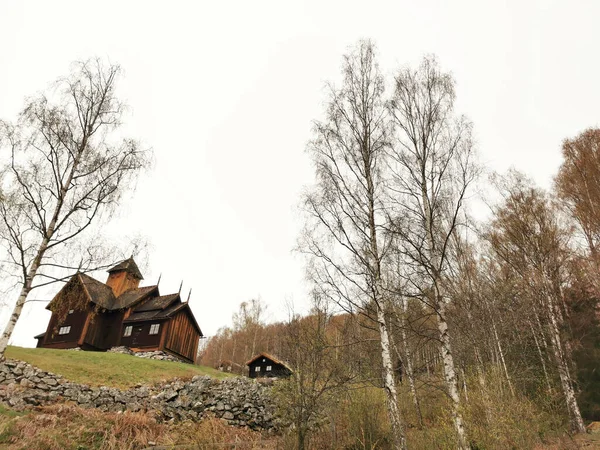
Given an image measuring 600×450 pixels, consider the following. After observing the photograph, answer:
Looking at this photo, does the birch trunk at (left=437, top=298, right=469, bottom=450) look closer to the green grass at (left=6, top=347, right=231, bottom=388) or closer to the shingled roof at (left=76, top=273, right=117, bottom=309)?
the green grass at (left=6, top=347, right=231, bottom=388)

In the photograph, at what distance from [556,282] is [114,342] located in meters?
31.7

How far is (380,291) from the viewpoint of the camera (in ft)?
27.9

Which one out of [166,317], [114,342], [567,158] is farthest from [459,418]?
→ [114,342]

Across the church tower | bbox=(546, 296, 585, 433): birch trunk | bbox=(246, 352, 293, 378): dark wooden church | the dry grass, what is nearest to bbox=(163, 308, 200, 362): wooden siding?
bbox=(246, 352, 293, 378): dark wooden church

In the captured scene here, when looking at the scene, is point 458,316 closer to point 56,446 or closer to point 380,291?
point 380,291

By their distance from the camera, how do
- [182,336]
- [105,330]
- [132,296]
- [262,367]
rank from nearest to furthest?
1. [182,336]
2. [105,330]
3. [262,367]
4. [132,296]

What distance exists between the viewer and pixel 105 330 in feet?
94.8

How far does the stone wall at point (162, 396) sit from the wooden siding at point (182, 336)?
485 inches

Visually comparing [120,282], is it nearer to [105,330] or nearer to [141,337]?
[105,330]

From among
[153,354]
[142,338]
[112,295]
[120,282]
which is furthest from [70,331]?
[153,354]

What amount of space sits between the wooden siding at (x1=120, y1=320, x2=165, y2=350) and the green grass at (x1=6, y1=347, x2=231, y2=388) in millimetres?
5311

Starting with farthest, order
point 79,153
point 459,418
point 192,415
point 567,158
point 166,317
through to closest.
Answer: point 166,317 → point 567,158 → point 192,415 → point 79,153 → point 459,418

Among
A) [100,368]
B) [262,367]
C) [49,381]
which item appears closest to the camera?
[49,381]

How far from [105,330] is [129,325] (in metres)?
2.66
